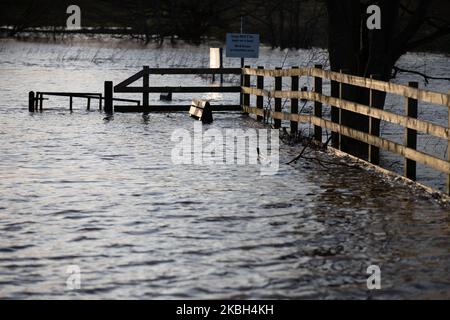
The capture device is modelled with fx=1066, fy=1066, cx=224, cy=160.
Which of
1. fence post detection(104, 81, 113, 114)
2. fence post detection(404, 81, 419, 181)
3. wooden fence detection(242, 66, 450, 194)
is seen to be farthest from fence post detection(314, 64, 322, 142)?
fence post detection(104, 81, 113, 114)

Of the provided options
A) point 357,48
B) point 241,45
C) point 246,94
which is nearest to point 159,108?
point 246,94

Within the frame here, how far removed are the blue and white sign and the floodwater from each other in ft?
64.0

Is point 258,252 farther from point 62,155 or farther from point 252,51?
point 252,51

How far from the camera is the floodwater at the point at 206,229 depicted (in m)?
8.71

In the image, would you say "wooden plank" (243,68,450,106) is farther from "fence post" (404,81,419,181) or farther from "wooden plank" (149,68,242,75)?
"wooden plank" (149,68,242,75)

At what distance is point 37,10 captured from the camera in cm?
13938

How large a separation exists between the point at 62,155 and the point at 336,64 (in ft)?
19.9

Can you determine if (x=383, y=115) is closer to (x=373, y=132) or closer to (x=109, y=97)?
(x=373, y=132)

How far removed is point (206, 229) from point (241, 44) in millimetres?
27612

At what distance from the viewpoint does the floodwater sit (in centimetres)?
871

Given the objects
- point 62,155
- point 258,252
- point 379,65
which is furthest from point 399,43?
point 258,252

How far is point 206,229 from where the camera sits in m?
11.2
